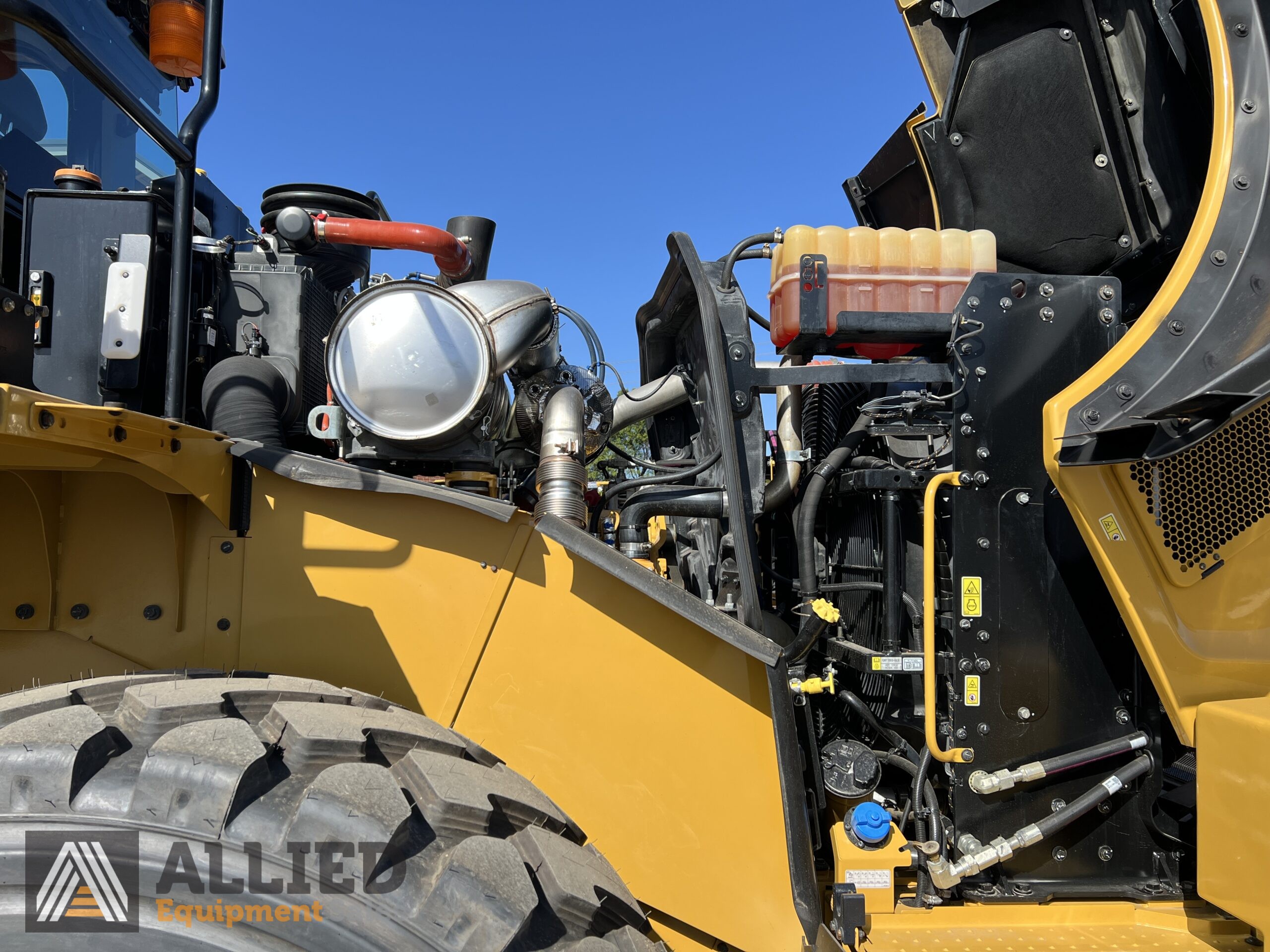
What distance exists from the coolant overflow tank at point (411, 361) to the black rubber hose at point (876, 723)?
4.37 feet

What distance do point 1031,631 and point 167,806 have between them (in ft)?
6.22

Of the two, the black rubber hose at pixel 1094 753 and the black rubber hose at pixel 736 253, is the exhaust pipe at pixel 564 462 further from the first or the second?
the black rubber hose at pixel 1094 753

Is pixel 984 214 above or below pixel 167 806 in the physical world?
above

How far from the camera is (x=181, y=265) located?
67.5 inches

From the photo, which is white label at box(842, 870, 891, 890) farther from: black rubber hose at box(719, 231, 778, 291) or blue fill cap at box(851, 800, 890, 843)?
black rubber hose at box(719, 231, 778, 291)

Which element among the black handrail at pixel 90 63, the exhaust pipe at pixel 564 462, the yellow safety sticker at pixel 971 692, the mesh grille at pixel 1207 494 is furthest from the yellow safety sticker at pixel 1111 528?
the black handrail at pixel 90 63

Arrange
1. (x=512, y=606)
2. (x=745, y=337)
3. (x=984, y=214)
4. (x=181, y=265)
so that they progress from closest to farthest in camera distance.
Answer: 1. (x=181, y=265)
2. (x=512, y=606)
3. (x=745, y=337)
4. (x=984, y=214)

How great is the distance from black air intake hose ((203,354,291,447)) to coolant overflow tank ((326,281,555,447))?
0.60ft

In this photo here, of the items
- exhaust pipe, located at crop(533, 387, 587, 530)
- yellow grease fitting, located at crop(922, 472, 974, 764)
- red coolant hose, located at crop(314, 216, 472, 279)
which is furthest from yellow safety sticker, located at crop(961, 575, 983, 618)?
red coolant hose, located at crop(314, 216, 472, 279)

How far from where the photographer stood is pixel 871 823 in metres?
2.05

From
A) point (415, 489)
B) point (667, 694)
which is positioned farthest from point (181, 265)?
point (667, 694)

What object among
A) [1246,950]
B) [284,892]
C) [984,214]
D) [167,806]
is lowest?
[1246,950]

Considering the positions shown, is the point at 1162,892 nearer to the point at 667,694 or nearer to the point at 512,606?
the point at 667,694

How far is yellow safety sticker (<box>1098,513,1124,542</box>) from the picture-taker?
1.89 meters
